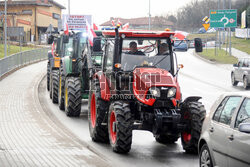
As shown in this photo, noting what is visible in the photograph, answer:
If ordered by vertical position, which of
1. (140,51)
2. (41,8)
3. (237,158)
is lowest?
(237,158)

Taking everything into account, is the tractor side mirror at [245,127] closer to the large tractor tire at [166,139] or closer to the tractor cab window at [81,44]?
the large tractor tire at [166,139]

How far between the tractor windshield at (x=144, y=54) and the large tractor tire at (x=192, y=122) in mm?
1229

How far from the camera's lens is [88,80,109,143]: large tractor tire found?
11742 mm

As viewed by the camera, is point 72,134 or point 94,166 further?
point 72,134

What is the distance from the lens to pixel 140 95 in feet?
35.0

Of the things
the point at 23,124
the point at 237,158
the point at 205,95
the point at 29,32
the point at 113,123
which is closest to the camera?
the point at 237,158

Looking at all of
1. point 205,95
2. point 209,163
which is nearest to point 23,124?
point 209,163

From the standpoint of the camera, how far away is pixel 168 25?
429ft

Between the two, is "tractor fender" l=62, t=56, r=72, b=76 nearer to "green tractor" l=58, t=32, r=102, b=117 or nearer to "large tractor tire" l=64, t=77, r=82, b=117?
"green tractor" l=58, t=32, r=102, b=117

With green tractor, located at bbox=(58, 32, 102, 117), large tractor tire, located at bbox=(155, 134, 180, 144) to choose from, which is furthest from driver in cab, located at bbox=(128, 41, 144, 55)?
green tractor, located at bbox=(58, 32, 102, 117)

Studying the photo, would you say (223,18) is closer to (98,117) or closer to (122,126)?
(98,117)

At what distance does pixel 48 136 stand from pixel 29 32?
6923 centimetres

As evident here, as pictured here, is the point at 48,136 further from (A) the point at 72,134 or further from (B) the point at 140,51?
(B) the point at 140,51

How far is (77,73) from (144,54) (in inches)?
254
